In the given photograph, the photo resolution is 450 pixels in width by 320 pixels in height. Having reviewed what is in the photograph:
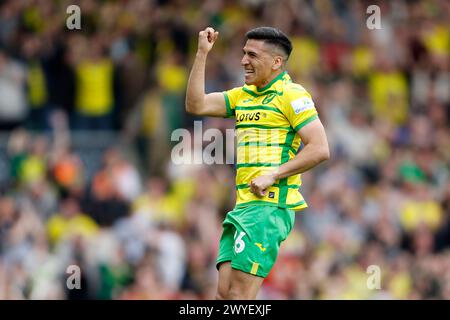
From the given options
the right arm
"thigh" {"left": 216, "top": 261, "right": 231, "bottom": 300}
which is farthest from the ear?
"thigh" {"left": 216, "top": 261, "right": 231, "bottom": 300}

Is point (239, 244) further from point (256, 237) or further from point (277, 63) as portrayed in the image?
point (277, 63)

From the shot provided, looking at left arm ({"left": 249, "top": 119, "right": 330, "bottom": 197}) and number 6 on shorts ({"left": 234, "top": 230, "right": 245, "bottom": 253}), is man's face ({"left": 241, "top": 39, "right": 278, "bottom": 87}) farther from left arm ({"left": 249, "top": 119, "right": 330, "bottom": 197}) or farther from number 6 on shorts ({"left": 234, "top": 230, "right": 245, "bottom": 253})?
number 6 on shorts ({"left": 234, "top": 230, "right": 245, "bottom": 253})

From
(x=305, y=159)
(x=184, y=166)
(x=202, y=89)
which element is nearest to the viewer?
(x=305, y=159)

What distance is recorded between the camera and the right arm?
402 inches

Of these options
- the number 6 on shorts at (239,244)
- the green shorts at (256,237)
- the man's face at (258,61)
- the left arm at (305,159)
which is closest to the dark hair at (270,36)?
the man's face at (258,61)

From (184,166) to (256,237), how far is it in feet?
28.6

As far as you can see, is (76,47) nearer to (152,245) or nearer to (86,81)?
(86,81)

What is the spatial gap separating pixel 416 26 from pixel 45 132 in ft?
23.3

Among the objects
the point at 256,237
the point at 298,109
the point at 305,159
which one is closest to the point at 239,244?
the point at 256,237

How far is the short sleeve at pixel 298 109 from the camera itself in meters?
10.1

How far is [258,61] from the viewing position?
10.2m

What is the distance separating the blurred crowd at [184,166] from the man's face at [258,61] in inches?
251

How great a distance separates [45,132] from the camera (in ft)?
62.8

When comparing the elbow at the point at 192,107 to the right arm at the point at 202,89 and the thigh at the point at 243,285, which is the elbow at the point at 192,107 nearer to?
the right arm at the point at 202,89
